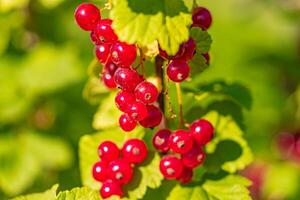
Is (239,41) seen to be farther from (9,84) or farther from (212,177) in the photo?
(212,177)

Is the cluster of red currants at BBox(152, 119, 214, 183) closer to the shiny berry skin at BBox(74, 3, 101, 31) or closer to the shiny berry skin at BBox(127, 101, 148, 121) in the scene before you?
the shiny berry skin at BBox(127, 101, 148, 121)

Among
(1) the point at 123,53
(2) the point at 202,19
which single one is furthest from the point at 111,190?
(2) the point at 202,19

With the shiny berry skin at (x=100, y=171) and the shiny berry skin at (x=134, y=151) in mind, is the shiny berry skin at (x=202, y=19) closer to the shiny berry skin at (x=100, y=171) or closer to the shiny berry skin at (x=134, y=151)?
the shiny berry skin at (x=134, y=151)

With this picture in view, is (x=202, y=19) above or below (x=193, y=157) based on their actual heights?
above

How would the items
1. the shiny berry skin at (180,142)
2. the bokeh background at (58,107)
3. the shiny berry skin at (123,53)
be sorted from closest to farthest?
1. the shiny berry skin at (123,53)
2. the shiny berry skin at (180,142)
3. the bokeh background at (58,107)

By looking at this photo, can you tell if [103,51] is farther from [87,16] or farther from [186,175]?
[186,175]

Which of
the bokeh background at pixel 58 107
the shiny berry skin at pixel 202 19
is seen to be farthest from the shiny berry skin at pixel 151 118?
the bokeh background at pixel 58 107
